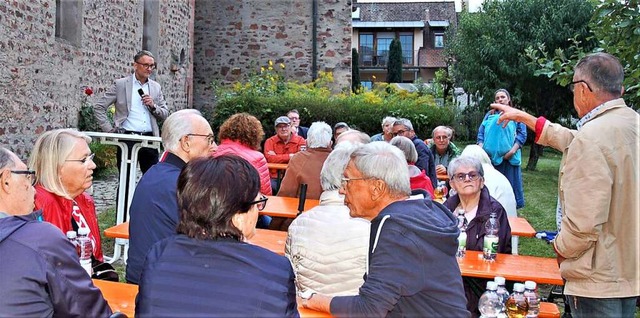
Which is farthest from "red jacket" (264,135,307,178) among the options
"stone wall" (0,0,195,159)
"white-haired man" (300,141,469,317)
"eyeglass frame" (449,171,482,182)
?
"white-haired man" (300,141,469,317)

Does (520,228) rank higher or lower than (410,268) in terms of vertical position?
lower

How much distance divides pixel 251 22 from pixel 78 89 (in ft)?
24.0

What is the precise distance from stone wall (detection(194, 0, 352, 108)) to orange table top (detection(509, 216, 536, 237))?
12060mm

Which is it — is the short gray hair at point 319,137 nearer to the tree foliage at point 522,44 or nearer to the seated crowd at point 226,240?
the seated crowd at point 226,240

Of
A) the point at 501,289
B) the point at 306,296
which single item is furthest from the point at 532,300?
the point at 306,296

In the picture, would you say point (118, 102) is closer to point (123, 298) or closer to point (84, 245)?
point (84, 245)

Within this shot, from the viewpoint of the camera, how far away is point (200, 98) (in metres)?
17.3

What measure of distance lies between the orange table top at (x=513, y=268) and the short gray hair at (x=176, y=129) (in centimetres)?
176

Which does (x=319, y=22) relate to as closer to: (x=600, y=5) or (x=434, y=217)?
(x=600, y=5)

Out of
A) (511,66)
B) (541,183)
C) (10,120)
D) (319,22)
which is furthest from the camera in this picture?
(511,66)

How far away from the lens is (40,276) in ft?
7.70

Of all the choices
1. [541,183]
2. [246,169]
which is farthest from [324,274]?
[541,183]

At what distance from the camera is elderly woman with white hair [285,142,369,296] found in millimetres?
3016

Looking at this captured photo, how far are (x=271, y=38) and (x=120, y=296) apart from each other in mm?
14578
